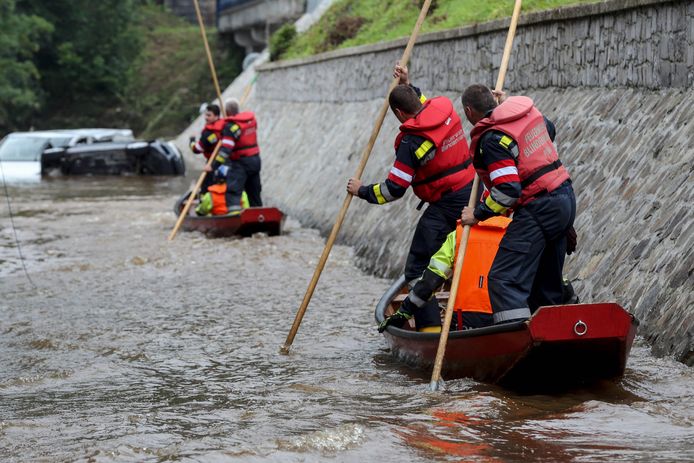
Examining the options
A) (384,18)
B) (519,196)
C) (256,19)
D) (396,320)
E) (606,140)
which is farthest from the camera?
(256,19)

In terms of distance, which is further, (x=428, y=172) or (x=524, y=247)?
(x=428, y=172)

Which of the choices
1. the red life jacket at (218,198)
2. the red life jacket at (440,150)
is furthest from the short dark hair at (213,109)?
the red life jacket at (440,150)

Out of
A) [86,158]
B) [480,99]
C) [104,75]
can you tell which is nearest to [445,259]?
[480,99]

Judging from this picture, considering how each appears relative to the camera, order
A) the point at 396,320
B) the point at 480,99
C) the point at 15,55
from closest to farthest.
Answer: the point at 480,99 < the point at 396,320 < the point at 15,55

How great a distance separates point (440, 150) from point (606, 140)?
94.8 inches

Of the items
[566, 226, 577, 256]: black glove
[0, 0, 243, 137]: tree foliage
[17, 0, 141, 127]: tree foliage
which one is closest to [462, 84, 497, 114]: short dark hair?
[566, 226, 577, 256]: black glove

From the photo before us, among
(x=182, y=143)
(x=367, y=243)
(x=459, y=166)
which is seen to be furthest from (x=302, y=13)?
(x=459, y=166)

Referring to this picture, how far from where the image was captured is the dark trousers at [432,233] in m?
8.90

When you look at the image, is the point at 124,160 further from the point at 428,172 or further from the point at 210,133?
the point at 428,172

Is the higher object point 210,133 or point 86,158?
point 210,133

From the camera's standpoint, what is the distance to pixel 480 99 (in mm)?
7902

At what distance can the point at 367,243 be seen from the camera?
48.0 feet

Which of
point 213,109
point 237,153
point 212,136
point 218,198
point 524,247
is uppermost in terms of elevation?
point 213,109

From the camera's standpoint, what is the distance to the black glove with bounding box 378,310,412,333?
28.6 feet
